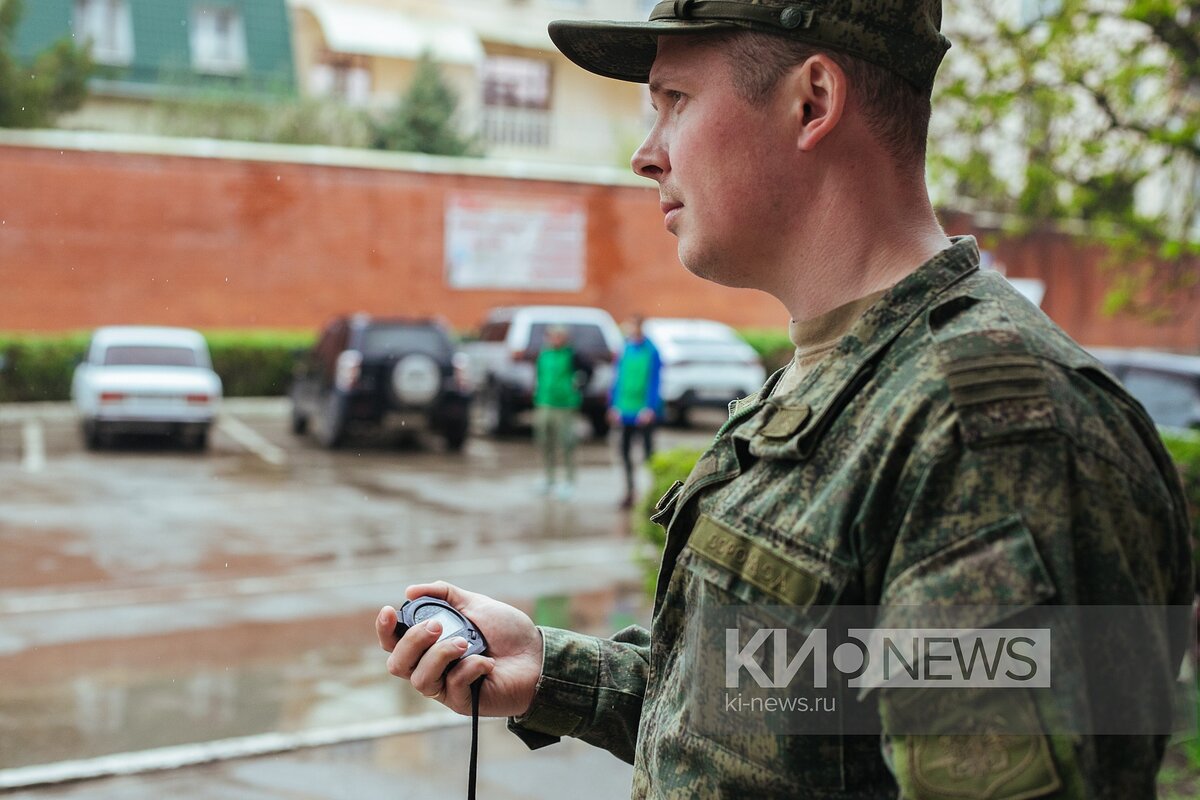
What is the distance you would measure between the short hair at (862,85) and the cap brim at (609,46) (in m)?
0.14

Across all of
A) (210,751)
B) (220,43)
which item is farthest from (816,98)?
(220,43)

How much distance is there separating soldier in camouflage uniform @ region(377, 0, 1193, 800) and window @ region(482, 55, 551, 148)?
33157 millimetres

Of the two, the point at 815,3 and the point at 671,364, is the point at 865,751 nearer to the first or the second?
the point at 815,3

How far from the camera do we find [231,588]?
8.54 m

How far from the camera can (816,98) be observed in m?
1.27

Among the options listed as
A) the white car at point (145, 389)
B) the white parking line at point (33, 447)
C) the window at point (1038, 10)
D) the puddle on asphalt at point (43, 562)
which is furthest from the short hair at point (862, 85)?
the white car at point (145, 389)

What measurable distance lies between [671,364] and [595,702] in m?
17.5

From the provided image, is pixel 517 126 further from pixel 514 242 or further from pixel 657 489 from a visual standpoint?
pixel 657 489

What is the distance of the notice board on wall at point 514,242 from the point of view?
2462cm

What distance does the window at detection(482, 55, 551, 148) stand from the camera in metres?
33.8

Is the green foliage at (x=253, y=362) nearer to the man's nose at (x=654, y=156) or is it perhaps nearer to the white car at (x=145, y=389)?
the white car at (x=145, y=389)

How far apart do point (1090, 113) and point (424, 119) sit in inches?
863

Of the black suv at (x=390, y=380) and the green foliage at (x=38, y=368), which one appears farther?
the green foliage at (x=38, y=368)

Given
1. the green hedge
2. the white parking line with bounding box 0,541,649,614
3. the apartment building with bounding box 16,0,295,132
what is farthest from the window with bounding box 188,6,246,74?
the white parking line with bounding box 0,541,649,614
